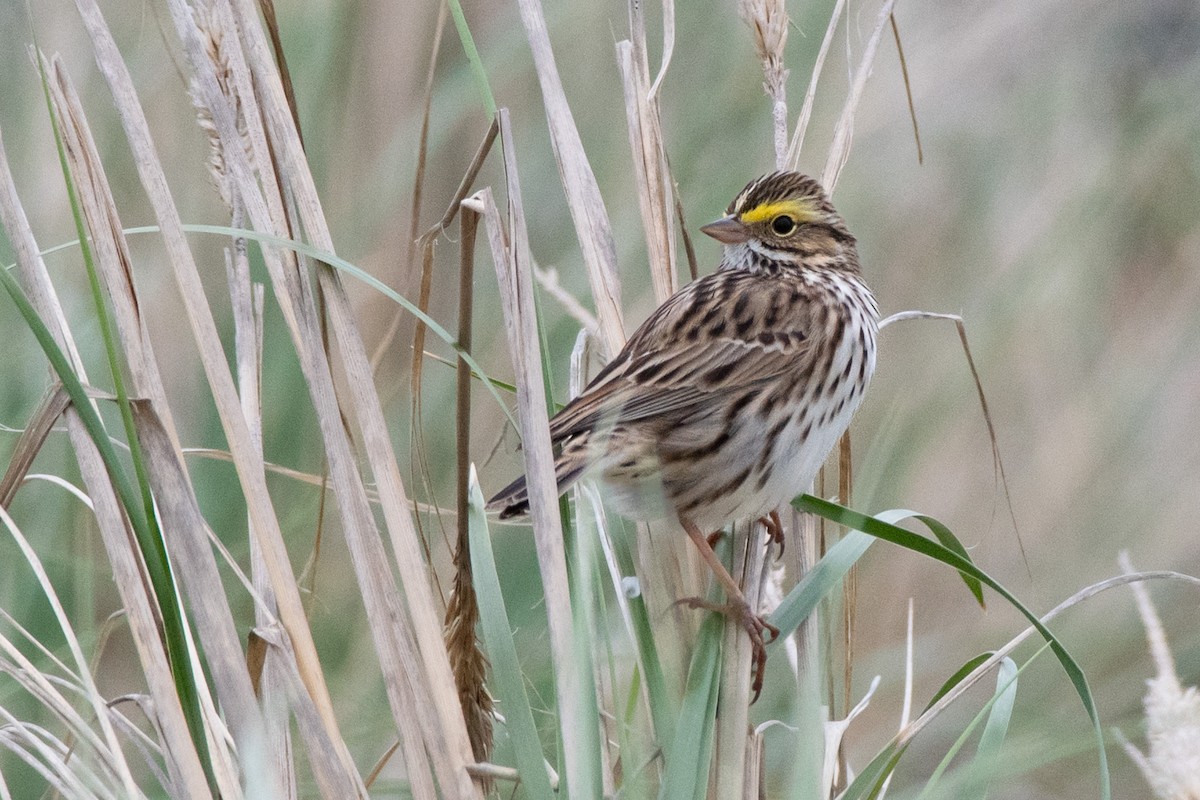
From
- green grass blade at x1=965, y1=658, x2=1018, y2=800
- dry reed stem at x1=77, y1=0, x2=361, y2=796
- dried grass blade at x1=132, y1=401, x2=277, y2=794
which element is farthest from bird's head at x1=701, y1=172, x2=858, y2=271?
dried grass blade at x1=132, y1=401, x2=277, y2=794

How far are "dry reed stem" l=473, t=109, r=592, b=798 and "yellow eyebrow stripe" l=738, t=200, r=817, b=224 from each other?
3.79ft

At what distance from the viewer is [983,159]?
4328mm

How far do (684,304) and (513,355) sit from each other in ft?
3.06

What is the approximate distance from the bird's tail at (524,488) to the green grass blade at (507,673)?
262 millimetres

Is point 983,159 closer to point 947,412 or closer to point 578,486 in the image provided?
point 947,412

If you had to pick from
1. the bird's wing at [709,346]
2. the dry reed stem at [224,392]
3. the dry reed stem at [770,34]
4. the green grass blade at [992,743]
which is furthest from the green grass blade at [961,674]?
the dry reed stem at [770,34]

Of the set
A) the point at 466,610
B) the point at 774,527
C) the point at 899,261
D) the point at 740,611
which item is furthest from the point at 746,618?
the point at 899,261

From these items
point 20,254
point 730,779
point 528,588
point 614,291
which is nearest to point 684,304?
point 614,291

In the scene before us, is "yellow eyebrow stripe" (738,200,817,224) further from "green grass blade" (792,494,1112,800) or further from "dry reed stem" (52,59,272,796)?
"dry reed stem" (52,59,272,796)

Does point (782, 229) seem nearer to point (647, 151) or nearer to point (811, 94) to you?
point (811, 94)

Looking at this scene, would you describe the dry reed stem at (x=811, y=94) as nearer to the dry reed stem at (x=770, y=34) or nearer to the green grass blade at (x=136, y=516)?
the dry reed stem at (x=770, y=34)

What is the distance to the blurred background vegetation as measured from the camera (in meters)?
3.37

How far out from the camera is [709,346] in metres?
2.80

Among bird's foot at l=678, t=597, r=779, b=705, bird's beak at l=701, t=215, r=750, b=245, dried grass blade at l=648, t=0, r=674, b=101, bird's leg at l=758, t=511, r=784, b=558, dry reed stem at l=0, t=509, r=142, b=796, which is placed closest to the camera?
dry reed stem at l=0, t=509, r=142, b=796
